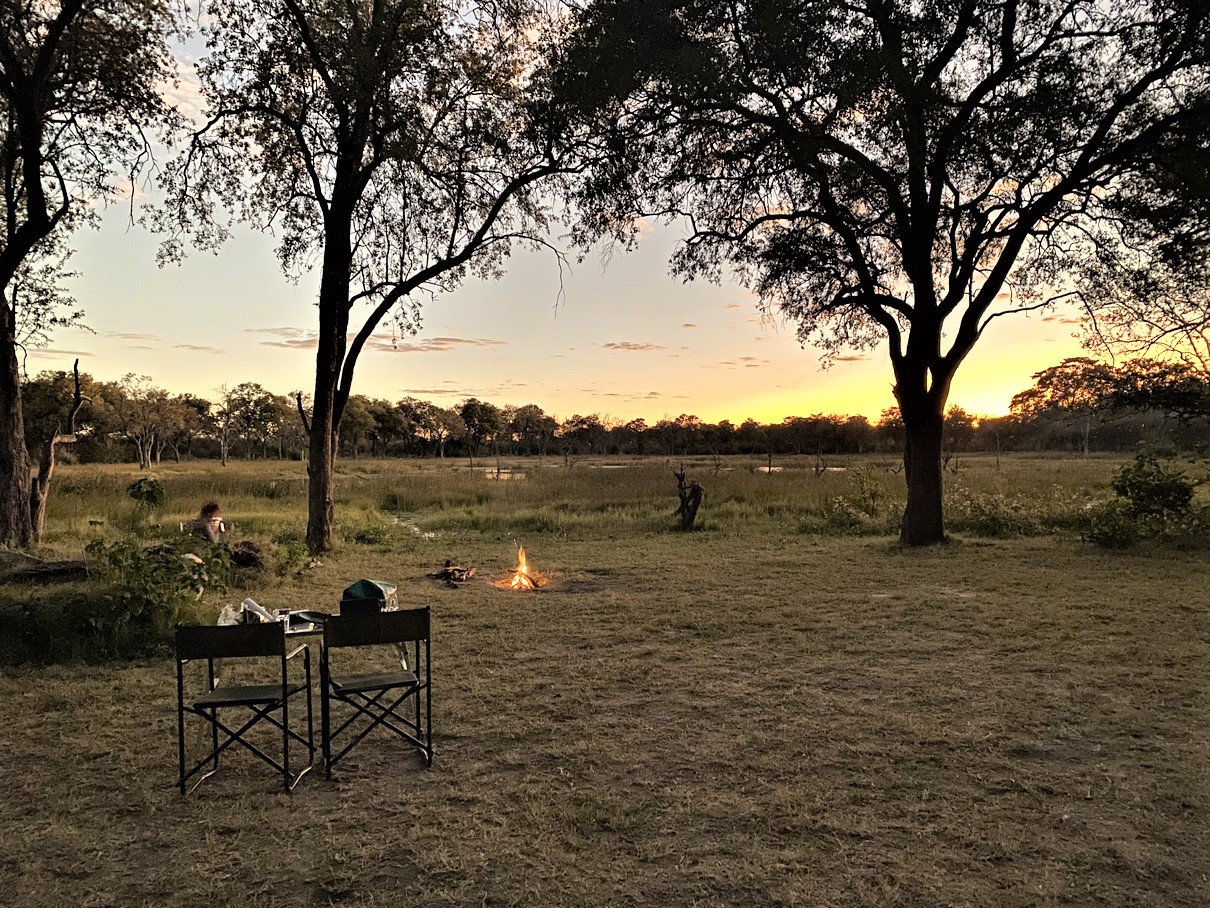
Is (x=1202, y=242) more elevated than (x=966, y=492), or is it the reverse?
(x=1202, y=242)

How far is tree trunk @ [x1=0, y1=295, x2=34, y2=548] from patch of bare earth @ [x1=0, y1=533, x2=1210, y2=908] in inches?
215

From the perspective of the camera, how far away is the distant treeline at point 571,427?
12.9 meters

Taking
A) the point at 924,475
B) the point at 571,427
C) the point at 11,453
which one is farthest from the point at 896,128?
the point at 571,427

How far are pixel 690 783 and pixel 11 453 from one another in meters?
10.7

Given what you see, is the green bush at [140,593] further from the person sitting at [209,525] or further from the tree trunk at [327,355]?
the tree trunk at [327,355]

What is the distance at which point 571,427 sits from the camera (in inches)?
4451

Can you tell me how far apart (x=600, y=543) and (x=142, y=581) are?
28.4 feet

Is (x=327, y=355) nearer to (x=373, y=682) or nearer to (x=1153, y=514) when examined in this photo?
(x=373, y=682)

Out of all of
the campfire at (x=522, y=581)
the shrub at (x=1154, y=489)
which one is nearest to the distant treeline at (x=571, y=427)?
the shrub at (x=1154, y=489)

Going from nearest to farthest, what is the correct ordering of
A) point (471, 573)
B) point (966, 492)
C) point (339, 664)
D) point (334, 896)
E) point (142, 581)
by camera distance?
point (334, 896), point (339, 664), point (142, 581), point (471, 573), point (966, 492)

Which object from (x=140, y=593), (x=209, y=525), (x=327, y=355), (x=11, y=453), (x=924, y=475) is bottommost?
(x=140, y=593)

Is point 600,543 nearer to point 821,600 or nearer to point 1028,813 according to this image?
point 821,600

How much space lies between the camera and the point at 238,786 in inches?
156

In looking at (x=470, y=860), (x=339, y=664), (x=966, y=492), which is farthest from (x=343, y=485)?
(x=470, y=860)
